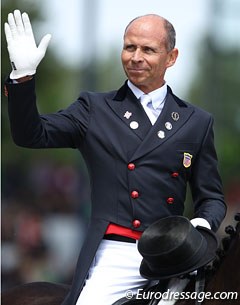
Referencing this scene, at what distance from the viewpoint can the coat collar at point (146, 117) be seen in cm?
554

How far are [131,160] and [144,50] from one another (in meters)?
0.60

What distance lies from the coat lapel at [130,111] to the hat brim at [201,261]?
632 mm

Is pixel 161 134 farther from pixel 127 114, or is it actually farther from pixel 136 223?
pixel 136 223

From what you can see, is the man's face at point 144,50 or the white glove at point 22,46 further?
the man's face at point 144,50

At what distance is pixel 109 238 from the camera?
219 inches

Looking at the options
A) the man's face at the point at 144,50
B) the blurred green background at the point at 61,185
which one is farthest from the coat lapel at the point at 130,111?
the blurred green background at the point at 61,185

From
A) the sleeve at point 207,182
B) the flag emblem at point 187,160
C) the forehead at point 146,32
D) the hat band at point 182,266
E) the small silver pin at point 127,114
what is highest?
the forehead at point 146,32

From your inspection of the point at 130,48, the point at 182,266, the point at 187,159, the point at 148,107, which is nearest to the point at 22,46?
the point at 130,48

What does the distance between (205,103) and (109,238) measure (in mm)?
16687

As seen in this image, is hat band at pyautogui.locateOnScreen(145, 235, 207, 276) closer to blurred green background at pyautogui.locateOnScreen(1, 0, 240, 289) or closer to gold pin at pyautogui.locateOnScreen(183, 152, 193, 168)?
gold pin at pyautogui.locateOnScreen(183, 152, 193, 168)

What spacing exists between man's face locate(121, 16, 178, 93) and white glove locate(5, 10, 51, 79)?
0.56 m

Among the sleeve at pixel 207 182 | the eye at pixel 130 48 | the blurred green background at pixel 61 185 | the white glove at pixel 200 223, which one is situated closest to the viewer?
the white glove at pixel 200 223

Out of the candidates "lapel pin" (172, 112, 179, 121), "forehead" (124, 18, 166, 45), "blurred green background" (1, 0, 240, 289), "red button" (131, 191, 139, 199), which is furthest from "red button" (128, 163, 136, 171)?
"blurred green background" (1, 0, 240, 289)

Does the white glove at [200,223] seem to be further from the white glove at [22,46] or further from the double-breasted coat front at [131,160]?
the white glove at [22,46]
